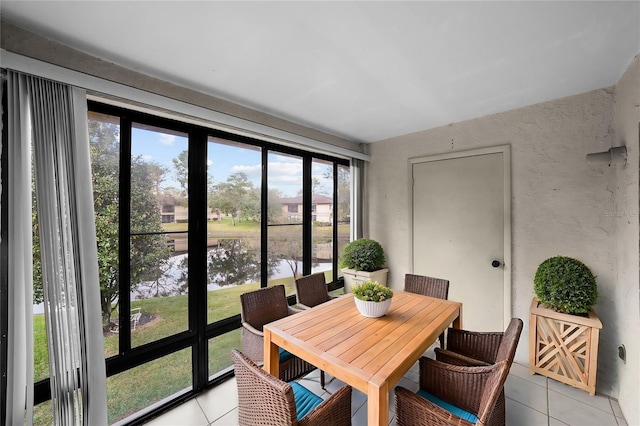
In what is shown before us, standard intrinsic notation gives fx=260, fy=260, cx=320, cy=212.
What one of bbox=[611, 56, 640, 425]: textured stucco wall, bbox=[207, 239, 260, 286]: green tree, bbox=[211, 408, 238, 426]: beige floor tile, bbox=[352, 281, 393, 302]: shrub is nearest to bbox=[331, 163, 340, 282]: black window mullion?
bbox=[207, 239, 260, 286]: green tree

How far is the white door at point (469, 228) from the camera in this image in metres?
2.77

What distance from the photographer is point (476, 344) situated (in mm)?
1852

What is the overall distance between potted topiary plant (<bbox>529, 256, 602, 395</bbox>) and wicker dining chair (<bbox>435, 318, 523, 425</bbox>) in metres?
0.77

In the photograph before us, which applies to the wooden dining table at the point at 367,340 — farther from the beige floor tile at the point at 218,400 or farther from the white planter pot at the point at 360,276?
the white planter pot at the point at 360,276

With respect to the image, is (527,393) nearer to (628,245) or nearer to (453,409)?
(453,409)

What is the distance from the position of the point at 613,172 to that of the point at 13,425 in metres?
4.42

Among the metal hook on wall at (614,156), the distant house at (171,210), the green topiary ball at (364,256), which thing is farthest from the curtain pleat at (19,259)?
the metal hook on wall at (614,156)

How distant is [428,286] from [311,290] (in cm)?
118

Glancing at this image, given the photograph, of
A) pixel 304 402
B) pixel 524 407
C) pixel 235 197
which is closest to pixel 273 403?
pixel 304 402

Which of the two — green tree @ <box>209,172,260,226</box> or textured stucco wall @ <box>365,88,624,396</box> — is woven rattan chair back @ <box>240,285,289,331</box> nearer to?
green tree @ <box>209,172,260,226</box>

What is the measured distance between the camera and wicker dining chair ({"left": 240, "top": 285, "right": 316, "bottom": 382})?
2000 millimetres

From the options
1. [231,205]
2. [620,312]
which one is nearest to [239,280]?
[231,205]

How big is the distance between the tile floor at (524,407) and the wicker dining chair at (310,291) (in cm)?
68

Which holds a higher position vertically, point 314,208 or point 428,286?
point 314,208
